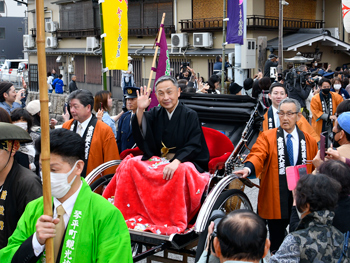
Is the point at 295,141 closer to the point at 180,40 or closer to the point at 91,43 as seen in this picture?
the point at 180,40

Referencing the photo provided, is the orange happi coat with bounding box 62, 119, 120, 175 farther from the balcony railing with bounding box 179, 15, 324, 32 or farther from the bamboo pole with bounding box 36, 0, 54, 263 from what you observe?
the balcony railing with bounding box 179, 15, 324, 32

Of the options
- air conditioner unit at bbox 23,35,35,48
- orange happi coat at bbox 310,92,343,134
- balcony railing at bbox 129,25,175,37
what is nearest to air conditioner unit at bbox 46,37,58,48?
air conditioner unit at bbox 23,35,35,48

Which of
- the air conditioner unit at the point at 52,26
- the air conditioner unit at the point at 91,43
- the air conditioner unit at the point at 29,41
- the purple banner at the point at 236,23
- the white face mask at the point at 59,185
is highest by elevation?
the air conditioner unit at the point at 52,26

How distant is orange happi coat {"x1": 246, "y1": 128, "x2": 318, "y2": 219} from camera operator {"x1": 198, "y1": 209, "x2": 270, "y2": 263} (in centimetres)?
227

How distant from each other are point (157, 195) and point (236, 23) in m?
10.6

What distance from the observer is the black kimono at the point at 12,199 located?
2959mm

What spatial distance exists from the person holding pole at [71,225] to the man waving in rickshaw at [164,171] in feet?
5.91

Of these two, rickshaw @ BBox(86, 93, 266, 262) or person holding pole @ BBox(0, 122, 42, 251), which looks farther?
rickshaw @ BBox(86, 93, 266, 262)

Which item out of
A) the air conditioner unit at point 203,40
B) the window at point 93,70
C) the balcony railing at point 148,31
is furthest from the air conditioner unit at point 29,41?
the air conditioner unit at point 203,40

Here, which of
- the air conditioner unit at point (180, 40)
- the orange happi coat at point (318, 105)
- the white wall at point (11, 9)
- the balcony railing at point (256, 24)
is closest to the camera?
the orange happi coat at point (318, 105)

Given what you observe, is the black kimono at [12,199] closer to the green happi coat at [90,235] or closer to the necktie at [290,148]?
the green happi coat at [90,235]

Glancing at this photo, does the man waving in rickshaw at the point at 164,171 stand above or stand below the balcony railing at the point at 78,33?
below

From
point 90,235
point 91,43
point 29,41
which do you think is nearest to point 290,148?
point 90,235

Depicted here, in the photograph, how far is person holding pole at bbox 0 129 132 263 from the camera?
237cm
